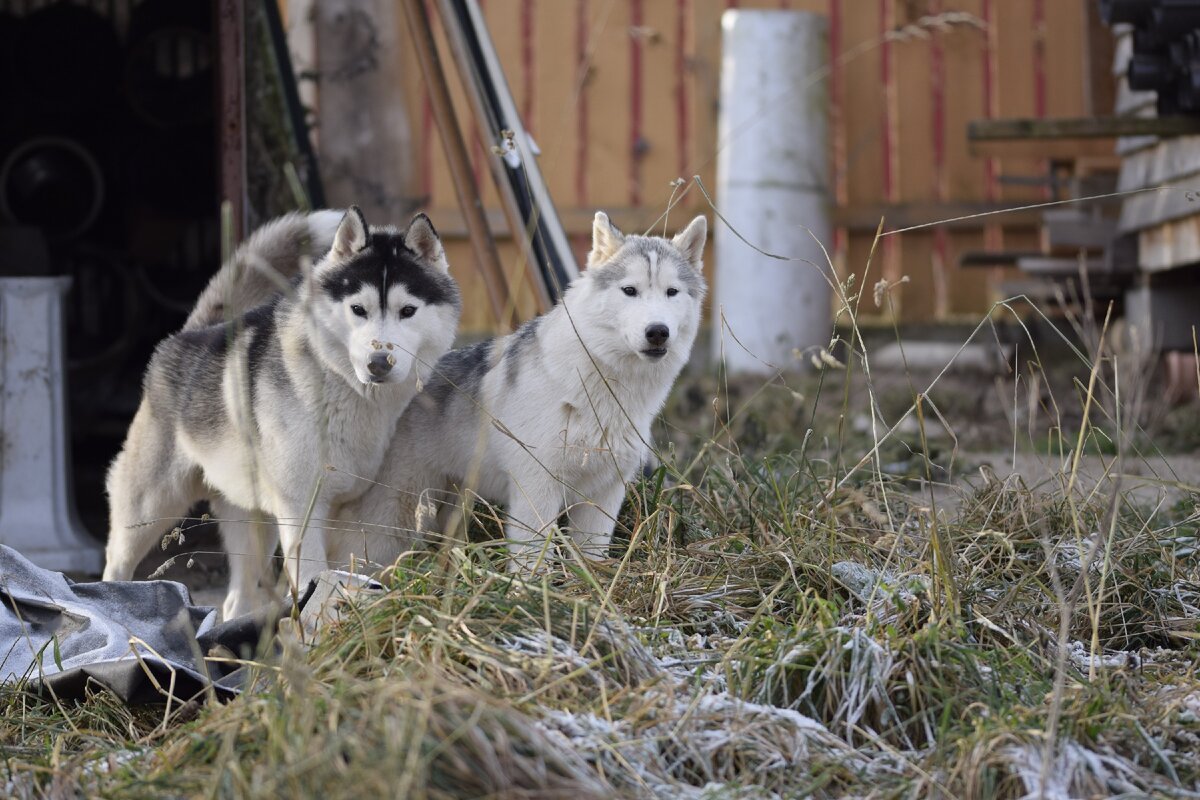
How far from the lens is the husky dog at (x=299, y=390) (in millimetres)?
3822

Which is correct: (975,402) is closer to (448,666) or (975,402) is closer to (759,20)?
(759,20)

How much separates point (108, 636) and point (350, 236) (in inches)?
51.3

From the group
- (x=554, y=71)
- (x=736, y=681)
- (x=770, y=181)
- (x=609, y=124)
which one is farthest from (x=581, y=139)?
(x=736, y=681)

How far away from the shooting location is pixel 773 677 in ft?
9.17

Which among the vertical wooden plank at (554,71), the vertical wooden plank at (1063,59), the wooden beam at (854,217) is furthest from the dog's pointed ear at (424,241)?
the vertical wooden plank at (1063,59)

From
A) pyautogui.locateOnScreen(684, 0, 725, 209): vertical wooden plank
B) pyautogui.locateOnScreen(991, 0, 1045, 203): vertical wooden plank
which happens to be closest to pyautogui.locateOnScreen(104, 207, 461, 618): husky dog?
pyautogui.locateOnScreen(684, 0, 725, 209): vertical wooden plank

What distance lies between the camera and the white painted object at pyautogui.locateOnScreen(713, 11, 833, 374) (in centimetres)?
961

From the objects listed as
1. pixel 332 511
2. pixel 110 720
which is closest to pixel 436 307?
pixel 332 511

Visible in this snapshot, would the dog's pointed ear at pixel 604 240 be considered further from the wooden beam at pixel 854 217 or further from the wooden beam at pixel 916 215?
the wooden beam at pixel 916 215

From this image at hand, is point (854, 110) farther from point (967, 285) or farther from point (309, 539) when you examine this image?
point (309, 539)

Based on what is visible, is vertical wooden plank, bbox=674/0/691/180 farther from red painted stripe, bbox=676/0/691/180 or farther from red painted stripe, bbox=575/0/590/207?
red painted stripe, bbox=575/0/590/207

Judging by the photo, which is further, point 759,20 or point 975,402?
point 759,20

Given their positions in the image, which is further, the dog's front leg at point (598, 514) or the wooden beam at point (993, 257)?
the wooden beam at point (993, 257)

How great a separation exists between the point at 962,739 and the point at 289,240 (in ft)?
9.36
